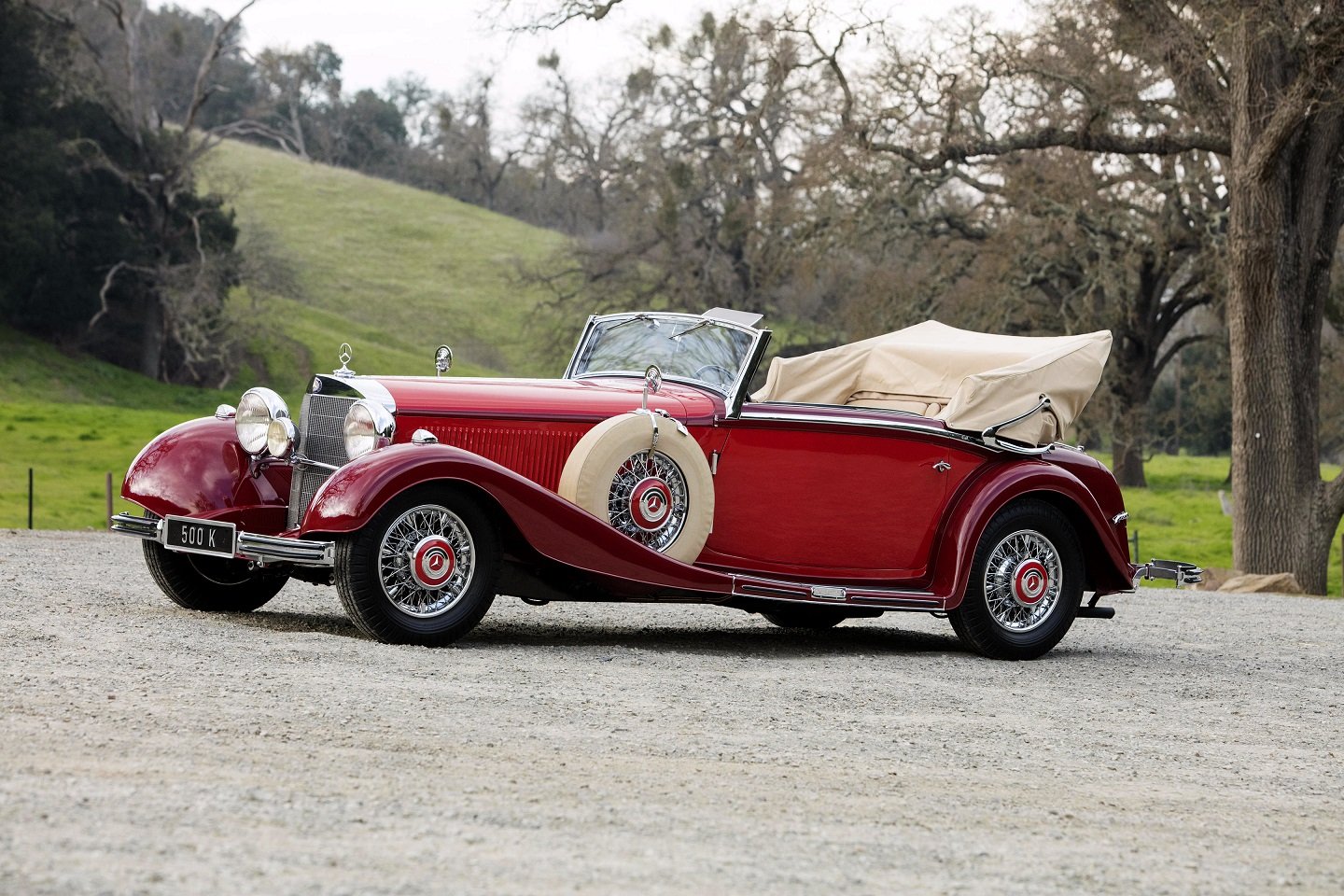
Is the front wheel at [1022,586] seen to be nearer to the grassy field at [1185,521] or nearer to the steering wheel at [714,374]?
the steering wheel at [714,374]

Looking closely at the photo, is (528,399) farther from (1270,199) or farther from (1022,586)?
(1270,199)

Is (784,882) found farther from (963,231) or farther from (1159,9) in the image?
(963,231)

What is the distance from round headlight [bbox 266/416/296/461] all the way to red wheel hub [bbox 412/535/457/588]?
138 centimetres

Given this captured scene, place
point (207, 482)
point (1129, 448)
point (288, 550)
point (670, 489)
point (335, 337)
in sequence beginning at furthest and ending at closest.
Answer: point (335, 337) < point (1129, 448) < point (207, 482) < point (670, 489) < point (288, 550)

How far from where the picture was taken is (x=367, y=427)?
7.84 m

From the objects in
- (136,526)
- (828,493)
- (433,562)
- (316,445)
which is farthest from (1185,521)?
(136,526)

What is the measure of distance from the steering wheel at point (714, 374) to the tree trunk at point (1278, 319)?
1019 centimetres

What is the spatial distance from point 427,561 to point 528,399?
1261 millimetres

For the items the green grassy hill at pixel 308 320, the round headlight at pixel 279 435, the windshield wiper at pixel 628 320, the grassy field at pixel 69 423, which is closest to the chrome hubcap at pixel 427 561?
the round headlight at pixel 279 435

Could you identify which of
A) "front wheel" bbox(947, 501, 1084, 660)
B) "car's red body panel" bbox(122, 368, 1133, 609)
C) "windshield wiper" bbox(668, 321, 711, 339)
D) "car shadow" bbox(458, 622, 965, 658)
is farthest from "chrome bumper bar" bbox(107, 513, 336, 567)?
"front wheel" bbox(947, 501, 1084, 660)

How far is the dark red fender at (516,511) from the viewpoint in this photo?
23.5 ft

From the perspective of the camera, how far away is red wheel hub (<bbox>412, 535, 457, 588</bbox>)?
24.2 feet

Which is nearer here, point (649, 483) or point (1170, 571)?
point (649, 483)

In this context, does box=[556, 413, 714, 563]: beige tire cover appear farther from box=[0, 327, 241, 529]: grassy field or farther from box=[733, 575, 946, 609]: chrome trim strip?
box=[0, 327, 241, 529]: grassy field
